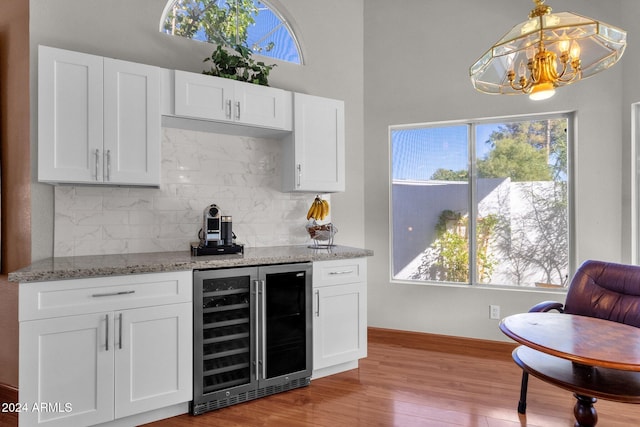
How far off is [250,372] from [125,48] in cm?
254

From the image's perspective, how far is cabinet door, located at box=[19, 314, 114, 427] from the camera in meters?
1.96

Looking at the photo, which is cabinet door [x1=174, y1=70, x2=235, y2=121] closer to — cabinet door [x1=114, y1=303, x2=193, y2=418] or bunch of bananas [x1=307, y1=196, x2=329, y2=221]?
bunch of bananas [x1=307, y1=196, x2=329, y2=221]

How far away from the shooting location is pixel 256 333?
2617mm

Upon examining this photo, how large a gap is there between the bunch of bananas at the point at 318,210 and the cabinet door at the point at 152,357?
1.47 meters

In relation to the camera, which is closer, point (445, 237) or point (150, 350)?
point (150, 350)

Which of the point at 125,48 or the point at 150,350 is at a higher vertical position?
the point at 125,48

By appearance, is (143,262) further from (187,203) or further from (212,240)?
(187,203)

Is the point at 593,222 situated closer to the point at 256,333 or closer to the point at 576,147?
the point at 576,147

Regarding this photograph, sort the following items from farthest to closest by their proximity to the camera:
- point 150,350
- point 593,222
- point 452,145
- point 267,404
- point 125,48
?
point 452,145 < point 593,222 < point 125,48 < point 267,404 < point 150,350

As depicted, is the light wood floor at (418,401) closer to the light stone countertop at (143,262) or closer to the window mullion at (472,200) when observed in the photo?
the window mullion at (472,200)

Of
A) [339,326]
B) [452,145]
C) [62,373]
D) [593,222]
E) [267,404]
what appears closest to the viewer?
[62,373]

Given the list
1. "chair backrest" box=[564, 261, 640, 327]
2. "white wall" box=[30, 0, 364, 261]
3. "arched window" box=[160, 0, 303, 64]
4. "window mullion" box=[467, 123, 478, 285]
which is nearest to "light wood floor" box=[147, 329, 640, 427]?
"chair backrest" box=[564, 261, 640, 327]

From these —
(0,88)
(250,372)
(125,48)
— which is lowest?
(250,372)

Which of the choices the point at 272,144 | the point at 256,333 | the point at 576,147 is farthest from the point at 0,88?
the point at 576,147
